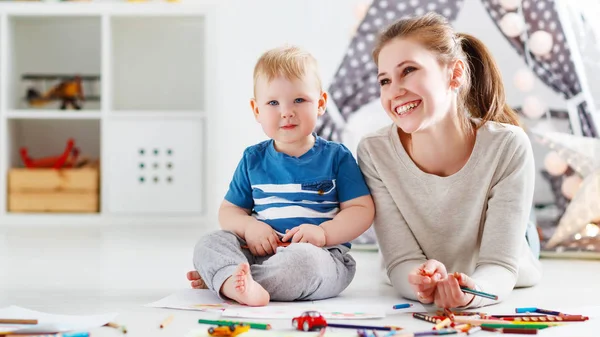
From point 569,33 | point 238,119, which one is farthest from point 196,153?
point 569,33

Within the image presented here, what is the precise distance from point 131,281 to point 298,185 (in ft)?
1.54

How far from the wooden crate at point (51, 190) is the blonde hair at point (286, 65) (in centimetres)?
190

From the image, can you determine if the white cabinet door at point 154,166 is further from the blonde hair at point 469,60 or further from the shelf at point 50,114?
the blonde hair at point 469,60

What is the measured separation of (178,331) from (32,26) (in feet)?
9.35

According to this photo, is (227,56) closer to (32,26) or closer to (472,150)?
(32,26)

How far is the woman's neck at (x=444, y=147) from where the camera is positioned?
1497 mm

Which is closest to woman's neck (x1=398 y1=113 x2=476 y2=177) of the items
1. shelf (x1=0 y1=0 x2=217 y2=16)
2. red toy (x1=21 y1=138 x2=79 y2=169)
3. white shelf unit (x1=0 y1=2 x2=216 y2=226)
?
white shelf unit (x1=0 y1=2 x2=216 y2=226)

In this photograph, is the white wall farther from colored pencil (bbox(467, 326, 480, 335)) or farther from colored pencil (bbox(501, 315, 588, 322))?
colored pencil (bbox(467, 326, 480, 335))

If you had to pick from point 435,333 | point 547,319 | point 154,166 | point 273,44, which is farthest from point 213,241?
point 154,166

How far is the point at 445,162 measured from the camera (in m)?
1.51

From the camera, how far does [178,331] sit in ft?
3.71

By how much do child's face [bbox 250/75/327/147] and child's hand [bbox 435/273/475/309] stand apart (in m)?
0.45

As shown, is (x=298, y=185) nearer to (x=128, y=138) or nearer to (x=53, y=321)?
(x=53, y=321)

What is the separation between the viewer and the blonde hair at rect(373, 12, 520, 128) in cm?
145
